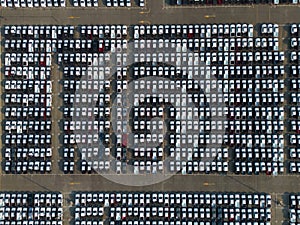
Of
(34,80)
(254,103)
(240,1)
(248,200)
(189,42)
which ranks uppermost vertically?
(240,1)

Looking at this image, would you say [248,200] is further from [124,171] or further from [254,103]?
[124,171]

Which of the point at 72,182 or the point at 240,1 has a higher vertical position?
the point at 240,1

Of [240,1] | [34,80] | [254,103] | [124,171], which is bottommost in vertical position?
[124,171]

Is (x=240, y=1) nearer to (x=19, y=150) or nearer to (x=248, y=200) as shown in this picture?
(x=248, y=200)

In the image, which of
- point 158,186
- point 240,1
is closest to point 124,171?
point 158,186

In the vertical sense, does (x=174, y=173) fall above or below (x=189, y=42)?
below

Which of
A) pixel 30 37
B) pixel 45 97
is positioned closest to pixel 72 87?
pixel 45 97
